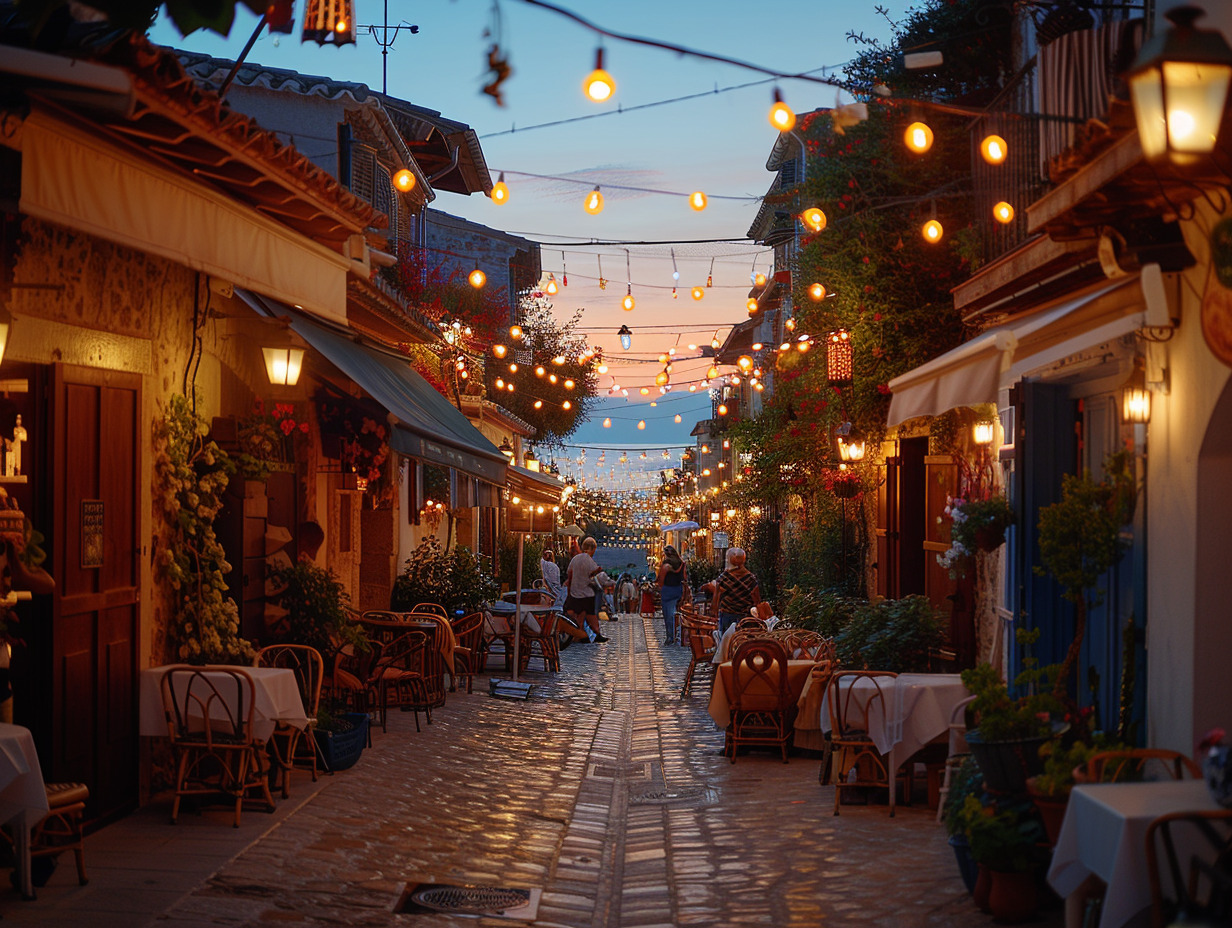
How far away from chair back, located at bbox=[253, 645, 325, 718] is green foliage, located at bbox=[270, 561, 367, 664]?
178 mm

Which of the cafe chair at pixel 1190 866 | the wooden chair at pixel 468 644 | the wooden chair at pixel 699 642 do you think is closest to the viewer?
the cafe chair at pixel 1190 866

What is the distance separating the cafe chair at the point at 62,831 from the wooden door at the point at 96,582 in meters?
0.75

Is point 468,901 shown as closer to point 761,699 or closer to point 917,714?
point 917,714

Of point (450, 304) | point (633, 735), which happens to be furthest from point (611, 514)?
point (633, 735)

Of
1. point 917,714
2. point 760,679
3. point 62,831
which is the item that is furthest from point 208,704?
point 760,679

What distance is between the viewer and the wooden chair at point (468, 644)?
50.4 feet

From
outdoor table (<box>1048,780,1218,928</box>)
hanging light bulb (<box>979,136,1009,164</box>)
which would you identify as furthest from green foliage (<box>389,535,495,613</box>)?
outdoor table (<box>1048,780,1218,928</box>)

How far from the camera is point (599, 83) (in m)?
7.46

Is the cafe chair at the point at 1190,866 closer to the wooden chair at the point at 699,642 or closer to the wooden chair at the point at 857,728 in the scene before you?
the wooden chair at the point at 857,728

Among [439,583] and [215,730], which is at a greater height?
[439,583]

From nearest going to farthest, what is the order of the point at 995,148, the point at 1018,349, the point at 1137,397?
the point at 1137,397 → the point at 1018,349 → the point at 995,148

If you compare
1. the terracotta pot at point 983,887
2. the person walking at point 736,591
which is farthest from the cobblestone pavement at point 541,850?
the person walking at point 736,591

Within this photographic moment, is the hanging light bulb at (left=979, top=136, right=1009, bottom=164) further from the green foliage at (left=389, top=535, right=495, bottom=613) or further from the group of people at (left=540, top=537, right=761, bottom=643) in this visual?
the green foliage at (left=389, top=535, right=495, bottom=613)

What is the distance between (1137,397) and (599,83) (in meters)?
3.68
